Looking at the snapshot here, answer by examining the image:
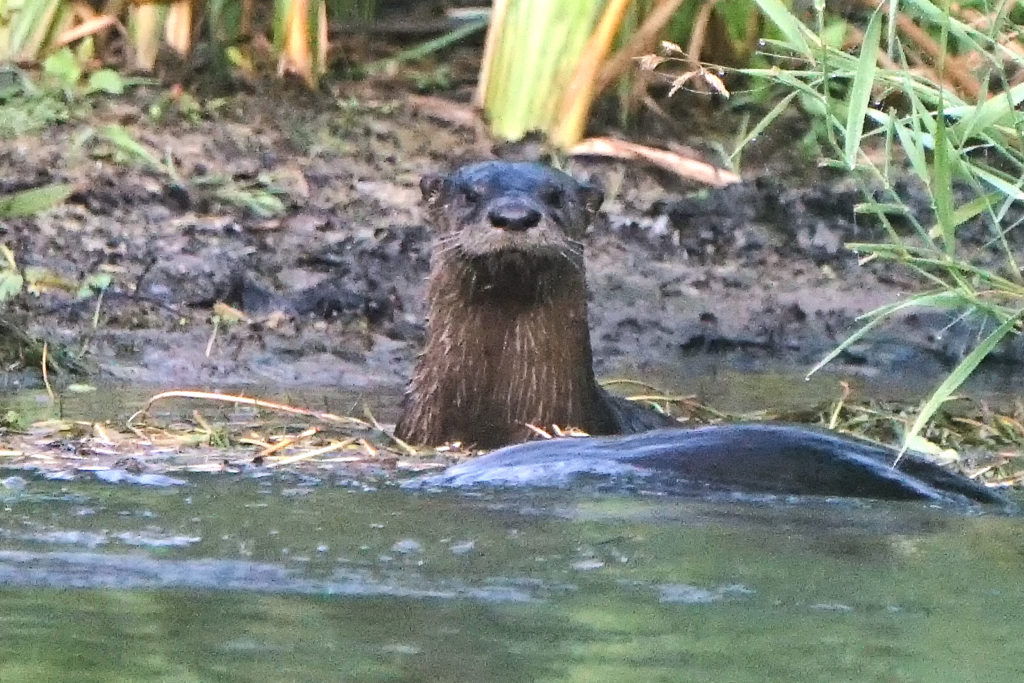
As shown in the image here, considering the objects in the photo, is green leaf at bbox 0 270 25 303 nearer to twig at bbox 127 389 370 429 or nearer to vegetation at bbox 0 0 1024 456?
vegetation at bbox 0 0 1024 456

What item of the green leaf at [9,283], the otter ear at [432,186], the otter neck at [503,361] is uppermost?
the otter ear at [432,186]

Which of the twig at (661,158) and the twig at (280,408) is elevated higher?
the twig at (661,158)

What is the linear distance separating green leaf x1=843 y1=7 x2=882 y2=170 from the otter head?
1142 millimetres

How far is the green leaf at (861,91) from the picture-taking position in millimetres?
2659

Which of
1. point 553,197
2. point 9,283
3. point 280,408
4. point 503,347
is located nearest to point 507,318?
point 503,347

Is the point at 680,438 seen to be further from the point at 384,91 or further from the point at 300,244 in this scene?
the point at 384,91

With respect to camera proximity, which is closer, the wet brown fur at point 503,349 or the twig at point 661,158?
the wet brown fur at point 503,349

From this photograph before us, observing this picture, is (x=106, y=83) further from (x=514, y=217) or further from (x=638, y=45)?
(x=514, y=217)

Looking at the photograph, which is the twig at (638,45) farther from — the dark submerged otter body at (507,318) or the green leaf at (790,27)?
the green leaf at (790,27)

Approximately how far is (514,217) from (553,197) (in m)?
0.28

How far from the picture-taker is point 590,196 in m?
4.23

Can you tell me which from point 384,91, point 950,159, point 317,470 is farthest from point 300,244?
point 950,159

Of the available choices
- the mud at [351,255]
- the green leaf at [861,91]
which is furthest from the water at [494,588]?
the mud at [351,255]

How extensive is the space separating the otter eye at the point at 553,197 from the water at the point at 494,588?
108 centimetres
